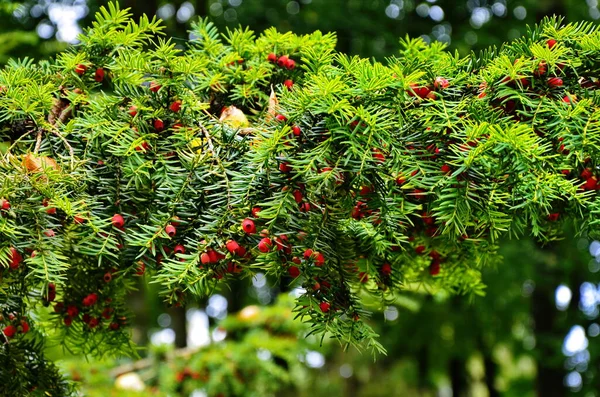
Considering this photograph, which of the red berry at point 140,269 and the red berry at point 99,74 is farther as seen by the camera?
the red berry at point 99,74

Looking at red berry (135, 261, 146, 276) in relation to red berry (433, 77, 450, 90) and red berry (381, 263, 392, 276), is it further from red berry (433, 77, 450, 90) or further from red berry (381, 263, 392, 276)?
red berry (433, 77, 450, 90)

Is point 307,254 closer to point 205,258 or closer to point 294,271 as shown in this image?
point 294,271

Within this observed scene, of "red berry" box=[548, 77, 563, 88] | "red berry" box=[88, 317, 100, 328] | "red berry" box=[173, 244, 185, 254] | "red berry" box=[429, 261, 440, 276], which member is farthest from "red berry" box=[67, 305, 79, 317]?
"red berry" box=[548, 77, 563, 88]

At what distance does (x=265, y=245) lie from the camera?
4.13ft

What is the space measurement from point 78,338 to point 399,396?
309 inches

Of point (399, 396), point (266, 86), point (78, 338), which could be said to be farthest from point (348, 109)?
point (399, 396)

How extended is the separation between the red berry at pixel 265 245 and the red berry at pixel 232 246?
0.05 meters

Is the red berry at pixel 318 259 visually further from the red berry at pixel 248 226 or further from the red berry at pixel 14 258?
the red berry at pixel 14 258

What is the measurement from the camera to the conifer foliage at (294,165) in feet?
4.13

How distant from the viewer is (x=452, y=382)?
27.5ft

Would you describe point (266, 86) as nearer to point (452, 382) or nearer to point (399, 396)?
point (452, 382)

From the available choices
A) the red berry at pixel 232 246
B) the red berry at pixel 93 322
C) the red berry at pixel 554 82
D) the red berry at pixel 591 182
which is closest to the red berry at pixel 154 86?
the red berry at pixel 232 246

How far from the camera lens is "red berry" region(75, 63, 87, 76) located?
1.53 metres

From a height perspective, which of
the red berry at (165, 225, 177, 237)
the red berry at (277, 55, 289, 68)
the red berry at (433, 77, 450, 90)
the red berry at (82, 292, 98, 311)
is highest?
the red berry at (277, 55, 289, 68)
